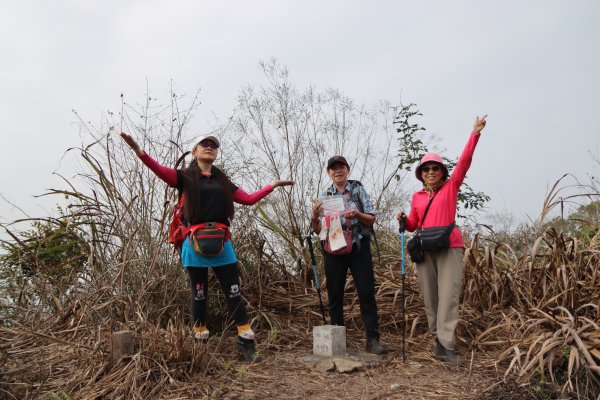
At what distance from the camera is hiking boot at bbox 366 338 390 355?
423cm

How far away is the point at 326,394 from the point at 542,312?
5.59ft

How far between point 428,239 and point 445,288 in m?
0.41

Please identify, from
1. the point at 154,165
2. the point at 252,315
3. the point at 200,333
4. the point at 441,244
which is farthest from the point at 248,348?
the point at 441,244

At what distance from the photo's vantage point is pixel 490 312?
4.59 m

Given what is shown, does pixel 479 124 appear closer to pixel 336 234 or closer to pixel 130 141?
pixel 336 234

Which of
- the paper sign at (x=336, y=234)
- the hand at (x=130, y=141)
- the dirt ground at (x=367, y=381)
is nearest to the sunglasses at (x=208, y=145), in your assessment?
the hand at (x=130, y=141)

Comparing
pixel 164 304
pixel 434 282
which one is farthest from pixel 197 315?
pixel 434 282

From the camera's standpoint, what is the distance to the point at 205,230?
3.90 meters

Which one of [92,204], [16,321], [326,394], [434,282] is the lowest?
[326,394]

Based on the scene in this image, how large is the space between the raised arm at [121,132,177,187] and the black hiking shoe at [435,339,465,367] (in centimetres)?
249

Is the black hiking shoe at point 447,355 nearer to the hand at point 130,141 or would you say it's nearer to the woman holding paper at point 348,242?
the woman holding paper at point 348,242

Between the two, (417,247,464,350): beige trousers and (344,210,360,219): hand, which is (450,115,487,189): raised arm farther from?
(344,210,360,219): hand

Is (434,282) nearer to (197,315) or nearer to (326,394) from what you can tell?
(326,394)

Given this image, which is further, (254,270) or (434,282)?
(254,270)
